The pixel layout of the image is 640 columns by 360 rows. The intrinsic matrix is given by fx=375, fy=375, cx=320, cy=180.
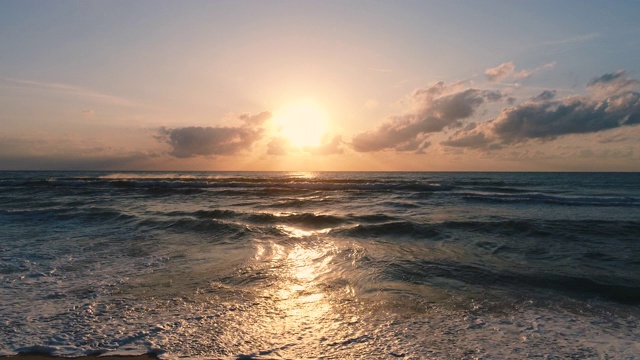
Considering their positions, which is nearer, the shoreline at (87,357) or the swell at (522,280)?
the shoreline at (87,357)

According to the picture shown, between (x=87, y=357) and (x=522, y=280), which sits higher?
(x=522, y=280)

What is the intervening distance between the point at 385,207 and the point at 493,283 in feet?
47.4

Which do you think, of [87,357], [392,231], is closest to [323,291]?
[87,357]

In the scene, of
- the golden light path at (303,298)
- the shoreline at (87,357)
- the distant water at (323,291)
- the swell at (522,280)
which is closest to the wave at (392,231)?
the distant water at (323,291)

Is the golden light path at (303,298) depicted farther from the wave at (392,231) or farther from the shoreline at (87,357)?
the wave at (392,231)

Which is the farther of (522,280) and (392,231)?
(392,231)

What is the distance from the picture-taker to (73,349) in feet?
16.6

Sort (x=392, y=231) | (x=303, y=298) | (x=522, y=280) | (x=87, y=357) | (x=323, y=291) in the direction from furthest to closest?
1. (x=392, y=231)
2. (x=522, y=280)
3. (x=323, y=291)
4. (x=303, y=298)
5. (x=87, y=357)

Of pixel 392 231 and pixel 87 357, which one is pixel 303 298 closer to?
pixel 87 357

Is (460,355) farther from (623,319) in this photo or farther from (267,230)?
(267,230)

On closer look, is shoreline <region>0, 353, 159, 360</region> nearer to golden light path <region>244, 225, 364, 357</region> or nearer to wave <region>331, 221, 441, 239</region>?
golden light path <region>244, 225, 364, 357</region>

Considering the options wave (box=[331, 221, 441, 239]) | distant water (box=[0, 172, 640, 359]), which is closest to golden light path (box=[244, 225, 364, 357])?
distant water (box=[0, 172, 640, 359])

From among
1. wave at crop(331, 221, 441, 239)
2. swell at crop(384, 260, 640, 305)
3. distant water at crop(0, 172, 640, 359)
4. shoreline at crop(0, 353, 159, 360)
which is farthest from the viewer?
wave at crop(331, 221, 441, 239)

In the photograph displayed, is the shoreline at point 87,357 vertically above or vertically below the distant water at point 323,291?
below
